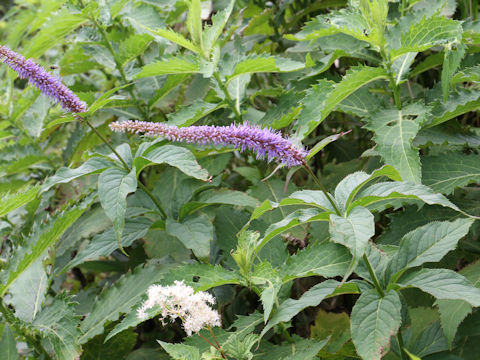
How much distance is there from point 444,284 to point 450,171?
1.89ft

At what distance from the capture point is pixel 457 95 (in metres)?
1.83

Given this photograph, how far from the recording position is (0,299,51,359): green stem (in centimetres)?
193

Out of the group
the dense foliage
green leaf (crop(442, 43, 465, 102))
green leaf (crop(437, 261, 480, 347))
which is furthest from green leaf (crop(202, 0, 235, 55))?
green leaf (crop(437, 261, 480, 347))

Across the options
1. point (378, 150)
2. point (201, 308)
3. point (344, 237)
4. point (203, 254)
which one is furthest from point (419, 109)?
point (201, 308)

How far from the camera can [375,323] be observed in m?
1.35

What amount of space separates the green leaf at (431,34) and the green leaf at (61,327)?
1.48 meters

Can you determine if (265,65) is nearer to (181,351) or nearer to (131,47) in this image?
(131,47)

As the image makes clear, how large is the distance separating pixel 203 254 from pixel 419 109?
922 millimetres

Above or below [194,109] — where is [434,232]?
below

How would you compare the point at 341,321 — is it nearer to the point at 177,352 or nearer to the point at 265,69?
the point at 177,352

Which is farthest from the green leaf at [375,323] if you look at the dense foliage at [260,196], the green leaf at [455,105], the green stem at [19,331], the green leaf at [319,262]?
the green stem at [19,331]

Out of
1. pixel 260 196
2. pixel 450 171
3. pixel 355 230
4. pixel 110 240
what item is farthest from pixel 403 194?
pixel 110 240

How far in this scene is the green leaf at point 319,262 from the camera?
4.84 ft

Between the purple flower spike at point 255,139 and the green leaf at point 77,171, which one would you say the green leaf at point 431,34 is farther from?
the green leaf at point 77,171
